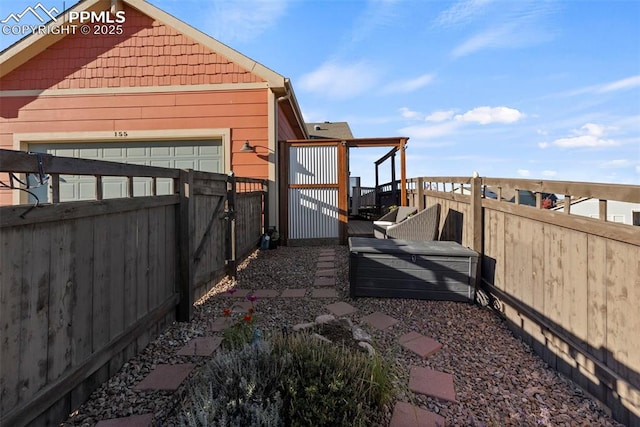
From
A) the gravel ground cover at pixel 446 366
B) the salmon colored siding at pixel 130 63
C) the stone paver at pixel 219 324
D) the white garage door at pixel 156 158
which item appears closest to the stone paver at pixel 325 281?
the gravel ground cover at pixel 446 366

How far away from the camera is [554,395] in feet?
6.26

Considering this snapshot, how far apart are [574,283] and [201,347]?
8.63 feet

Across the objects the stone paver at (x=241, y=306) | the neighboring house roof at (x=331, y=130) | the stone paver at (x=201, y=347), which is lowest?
the stone paver at (x=201, y=347)

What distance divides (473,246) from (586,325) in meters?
1.60

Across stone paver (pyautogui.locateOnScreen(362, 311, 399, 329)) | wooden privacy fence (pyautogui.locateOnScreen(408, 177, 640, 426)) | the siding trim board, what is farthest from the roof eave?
stone paver (pyautogui.locateOnScreen(362, 311, 399, 329))

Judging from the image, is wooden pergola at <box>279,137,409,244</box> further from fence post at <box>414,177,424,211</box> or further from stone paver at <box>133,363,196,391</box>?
stone paver at <box>133,363,196,391</box>

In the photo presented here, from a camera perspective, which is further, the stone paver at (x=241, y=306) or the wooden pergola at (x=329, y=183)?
the wooden pergola at (x=329, y=183)

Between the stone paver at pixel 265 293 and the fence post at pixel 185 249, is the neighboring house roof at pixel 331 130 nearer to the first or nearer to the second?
the stone paver at pixel 265 293

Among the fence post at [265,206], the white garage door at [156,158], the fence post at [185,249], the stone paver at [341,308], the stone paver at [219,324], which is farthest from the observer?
the white garage door at [156,158]

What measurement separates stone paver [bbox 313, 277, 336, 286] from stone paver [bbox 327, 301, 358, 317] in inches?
26.4

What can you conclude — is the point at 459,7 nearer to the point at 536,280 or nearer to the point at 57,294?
the point at 536,280

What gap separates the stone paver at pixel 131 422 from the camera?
5.00ft

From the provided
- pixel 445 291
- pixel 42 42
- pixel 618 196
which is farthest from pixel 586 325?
pixel 42 42

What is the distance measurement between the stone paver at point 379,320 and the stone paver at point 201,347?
1.30m
